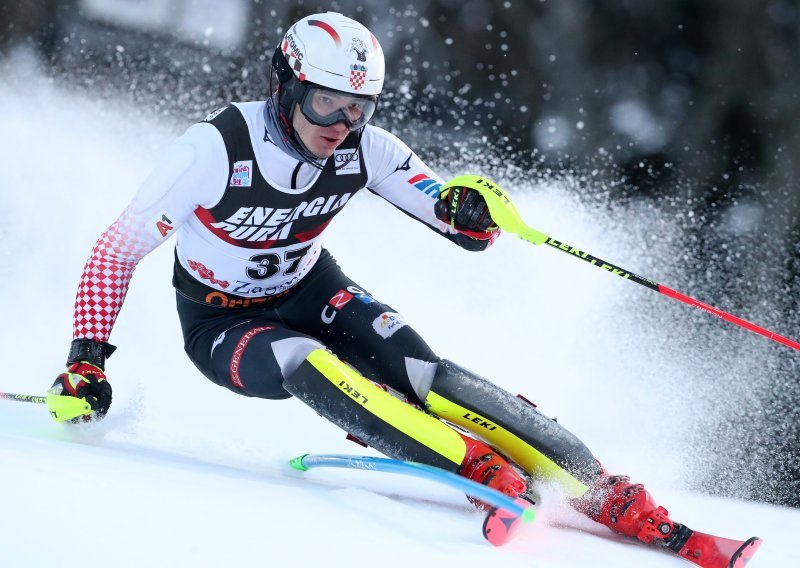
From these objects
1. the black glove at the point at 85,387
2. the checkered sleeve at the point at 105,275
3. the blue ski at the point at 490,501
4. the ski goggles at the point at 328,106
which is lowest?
the black glove at the point at 85,387

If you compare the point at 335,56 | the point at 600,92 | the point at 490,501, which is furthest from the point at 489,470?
the point at 600,92

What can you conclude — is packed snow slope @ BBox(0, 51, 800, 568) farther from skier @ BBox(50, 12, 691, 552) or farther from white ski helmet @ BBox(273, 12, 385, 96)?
white ski helmet @ BBox(273, 12, 385, 96)

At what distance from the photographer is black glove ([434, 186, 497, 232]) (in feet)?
7.99

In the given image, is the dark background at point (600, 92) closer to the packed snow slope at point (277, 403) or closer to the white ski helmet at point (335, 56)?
the packed snow slope at point (277, 403)

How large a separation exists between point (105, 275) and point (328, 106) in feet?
2.64

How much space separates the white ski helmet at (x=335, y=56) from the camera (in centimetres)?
230

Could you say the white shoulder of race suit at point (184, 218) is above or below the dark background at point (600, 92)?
below

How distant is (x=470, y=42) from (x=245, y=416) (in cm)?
240

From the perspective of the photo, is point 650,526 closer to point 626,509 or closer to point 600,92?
point 626,509

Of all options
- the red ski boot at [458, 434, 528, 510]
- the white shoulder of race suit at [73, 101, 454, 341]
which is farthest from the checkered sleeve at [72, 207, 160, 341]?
the red ski boot at [458, 434, 528, 510]

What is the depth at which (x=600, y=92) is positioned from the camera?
15.2ft

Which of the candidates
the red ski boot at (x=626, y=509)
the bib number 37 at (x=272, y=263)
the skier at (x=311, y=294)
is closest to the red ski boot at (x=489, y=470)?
the skier at (x=311, y=294)

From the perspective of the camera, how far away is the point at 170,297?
4.57 metres

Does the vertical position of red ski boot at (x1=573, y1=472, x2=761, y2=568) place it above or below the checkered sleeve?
above
